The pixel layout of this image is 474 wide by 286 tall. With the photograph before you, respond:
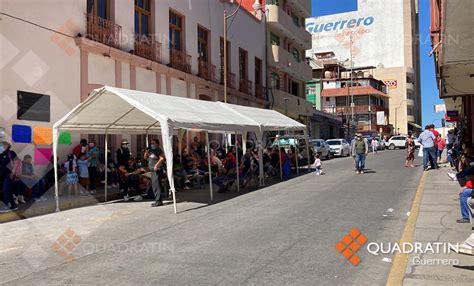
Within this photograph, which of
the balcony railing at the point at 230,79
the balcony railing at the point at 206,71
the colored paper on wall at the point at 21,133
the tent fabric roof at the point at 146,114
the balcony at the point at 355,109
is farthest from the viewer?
→ the balcony at the point at 355,109

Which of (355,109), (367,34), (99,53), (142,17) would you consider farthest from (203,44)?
(367,34)

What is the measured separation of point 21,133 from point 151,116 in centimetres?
458

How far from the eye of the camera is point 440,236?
7.51 meters

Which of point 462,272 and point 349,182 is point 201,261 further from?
point 349,182

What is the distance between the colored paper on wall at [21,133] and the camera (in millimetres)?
13617

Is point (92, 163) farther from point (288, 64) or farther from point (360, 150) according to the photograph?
point (288, 64)

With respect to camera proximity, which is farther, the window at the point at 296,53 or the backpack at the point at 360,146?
the window at the point at 296,53

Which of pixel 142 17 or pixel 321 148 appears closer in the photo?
pixel 142 17

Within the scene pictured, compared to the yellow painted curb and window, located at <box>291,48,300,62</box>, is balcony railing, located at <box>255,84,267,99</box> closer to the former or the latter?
window, located at <box>291,48,300,62</box>

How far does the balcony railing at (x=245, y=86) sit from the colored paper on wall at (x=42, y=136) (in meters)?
17.2

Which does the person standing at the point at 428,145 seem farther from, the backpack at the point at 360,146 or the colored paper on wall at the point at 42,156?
the colored paper on wall at the point at 42,156

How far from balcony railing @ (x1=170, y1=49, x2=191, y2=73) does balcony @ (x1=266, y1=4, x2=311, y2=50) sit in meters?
13.5

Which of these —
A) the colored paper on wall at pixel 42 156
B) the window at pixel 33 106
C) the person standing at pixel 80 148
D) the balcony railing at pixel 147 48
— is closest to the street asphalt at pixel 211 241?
the colored paper on wall at pixel 42 156

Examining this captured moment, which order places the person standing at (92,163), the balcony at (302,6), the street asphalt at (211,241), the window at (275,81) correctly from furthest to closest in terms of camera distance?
the balcony at (302,6), the window at (275,81), the person standing at (92,163), the street asphalt at (211,241)
